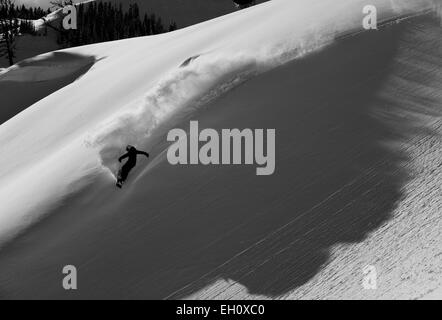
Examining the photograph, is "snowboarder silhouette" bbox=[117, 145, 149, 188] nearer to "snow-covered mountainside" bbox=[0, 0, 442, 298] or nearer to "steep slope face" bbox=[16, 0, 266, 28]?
"snow-covered mountainside" bbox=[0, 0, 442, 298]

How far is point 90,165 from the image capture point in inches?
446

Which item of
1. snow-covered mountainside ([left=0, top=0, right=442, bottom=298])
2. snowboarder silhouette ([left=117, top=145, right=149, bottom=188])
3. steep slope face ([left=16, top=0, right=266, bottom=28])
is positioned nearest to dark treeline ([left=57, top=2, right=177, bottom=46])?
steep slope face ([left=16, top=0, right=266, bottom=28])

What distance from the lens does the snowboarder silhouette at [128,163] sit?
10.6 m

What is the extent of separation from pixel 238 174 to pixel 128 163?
232 centimetres

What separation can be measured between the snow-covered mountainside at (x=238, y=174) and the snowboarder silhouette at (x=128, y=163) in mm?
189

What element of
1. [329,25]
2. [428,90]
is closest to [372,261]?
[428,90]

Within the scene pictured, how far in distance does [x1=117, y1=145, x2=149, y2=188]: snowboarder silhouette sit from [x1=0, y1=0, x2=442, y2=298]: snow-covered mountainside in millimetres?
189

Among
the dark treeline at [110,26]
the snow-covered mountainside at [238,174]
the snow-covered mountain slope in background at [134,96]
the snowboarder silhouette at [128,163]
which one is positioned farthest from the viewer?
the dark treeline at [110,26]

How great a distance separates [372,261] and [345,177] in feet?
7.07

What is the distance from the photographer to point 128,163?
35.3ft

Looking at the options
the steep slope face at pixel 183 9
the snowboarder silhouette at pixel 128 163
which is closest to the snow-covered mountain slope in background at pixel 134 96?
the snowboarder silhouette at pixel 128 163

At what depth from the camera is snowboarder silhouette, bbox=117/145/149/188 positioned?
10594mm

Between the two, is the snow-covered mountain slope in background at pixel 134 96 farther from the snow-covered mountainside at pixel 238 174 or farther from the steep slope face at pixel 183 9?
the steep slope face at pixel 183 9
